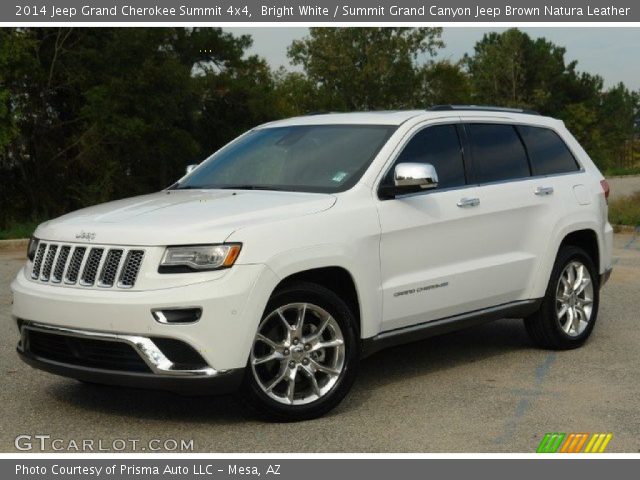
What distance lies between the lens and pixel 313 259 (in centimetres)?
595

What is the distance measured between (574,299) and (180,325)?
154 inches

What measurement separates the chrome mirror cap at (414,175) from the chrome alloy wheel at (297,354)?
1.01 m

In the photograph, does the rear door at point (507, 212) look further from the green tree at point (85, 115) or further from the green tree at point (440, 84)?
the green tree at point (440, 84)

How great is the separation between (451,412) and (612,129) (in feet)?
243

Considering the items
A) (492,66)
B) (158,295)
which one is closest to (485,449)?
(158,295)

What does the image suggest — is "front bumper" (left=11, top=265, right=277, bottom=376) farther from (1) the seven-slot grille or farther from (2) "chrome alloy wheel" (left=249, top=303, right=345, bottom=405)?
(2) "chrome alloy wheel" (left=249, top=303, right=345, bottom=405)

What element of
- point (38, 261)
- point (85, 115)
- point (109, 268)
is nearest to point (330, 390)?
point (109, 268)

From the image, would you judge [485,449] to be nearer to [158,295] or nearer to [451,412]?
[451,412]

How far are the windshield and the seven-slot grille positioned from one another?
4.48 feet

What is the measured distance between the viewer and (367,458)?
522 centimetres

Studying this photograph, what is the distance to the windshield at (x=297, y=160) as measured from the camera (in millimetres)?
6695

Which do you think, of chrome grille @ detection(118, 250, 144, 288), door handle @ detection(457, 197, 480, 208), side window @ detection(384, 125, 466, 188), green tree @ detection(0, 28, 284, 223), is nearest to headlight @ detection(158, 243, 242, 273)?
chrome grille @ detection(118, 250, 144, 288)

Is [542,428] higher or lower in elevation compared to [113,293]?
lower

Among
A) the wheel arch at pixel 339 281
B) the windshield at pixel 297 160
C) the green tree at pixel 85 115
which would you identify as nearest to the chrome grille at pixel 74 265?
the wheel arch at pixel 339 281
